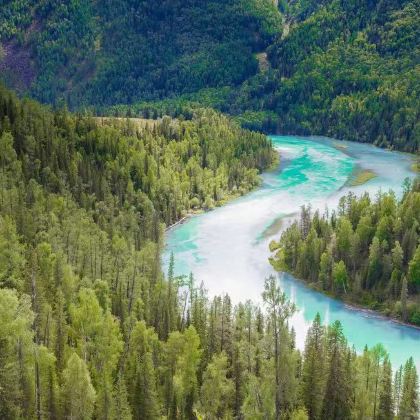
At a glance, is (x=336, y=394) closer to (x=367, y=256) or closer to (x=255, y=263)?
(x=367, y=256)

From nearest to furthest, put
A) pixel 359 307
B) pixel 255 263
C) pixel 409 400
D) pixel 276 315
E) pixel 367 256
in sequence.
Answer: pixel 276 315
pixel 409 400
pixel 359 307
pixel 367 256
pixel 255 263

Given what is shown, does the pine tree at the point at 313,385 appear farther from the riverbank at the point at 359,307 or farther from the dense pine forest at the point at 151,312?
the riverbank at the point at 359,307

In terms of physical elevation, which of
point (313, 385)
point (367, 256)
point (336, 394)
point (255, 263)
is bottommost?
point (255, 263)

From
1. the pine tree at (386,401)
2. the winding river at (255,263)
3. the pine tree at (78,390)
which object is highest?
the pine tree at (78,390)

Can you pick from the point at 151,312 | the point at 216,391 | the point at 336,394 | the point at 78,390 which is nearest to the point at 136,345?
the point at 216,391

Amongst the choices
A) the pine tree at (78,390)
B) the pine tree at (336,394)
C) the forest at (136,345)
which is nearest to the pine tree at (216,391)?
→ the forest at (136,345)

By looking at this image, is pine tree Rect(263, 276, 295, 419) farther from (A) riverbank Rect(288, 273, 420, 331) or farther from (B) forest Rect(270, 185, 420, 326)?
(B) forest Rect(270, 185, 420, 326)

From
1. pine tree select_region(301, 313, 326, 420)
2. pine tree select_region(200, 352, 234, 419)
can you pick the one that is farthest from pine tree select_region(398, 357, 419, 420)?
pine tree select_region(200, 352, 234, 419)

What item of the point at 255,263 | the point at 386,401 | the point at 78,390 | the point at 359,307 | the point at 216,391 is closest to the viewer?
the point at 78,390
